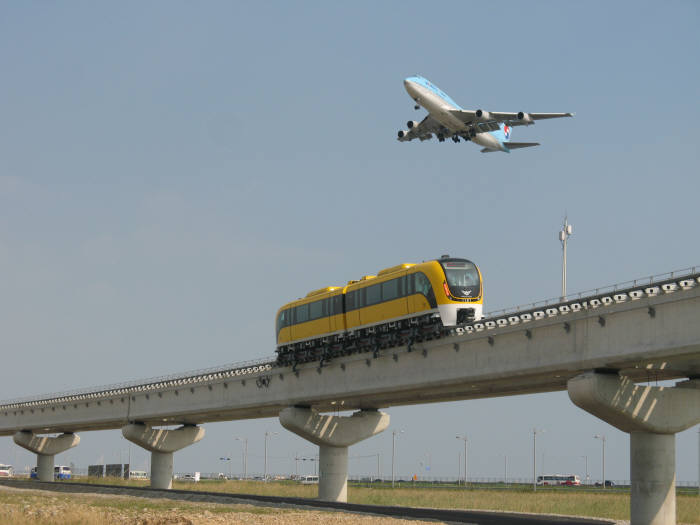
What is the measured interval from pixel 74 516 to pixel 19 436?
2920 inches

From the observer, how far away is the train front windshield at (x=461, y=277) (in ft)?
173

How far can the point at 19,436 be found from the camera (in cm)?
11125

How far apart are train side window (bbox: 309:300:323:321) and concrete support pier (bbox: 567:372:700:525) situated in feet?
75.2

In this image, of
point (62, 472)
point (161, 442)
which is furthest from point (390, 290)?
point (62, 472)

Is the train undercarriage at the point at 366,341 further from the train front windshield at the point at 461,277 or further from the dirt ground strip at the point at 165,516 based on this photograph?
the dirt ground strip at the point at 165,516

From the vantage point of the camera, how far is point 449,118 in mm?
65188

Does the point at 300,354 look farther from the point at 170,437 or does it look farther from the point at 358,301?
the point at 170,437

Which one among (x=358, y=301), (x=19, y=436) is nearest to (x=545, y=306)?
(x=358, y=301)

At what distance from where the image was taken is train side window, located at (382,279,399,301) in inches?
2210

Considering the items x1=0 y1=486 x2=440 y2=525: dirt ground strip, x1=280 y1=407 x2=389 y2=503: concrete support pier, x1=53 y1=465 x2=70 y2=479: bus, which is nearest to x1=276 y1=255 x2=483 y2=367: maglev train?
x1=280 y1=407 x2=389 y2=503: concrete support pier

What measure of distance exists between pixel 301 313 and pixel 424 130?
16.1m

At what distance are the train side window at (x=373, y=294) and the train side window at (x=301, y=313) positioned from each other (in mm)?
8042

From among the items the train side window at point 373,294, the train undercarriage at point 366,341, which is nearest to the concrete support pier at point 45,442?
the train undercarriage at point 366,341

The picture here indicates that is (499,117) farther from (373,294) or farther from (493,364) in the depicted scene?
(493,364)
